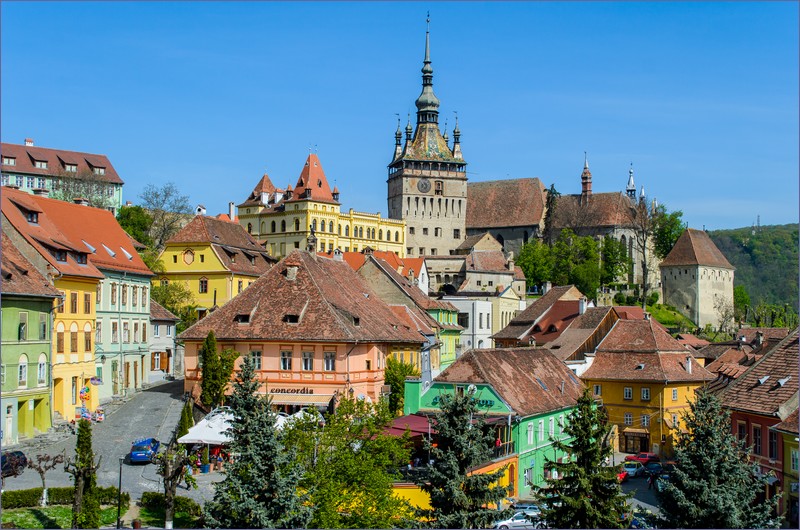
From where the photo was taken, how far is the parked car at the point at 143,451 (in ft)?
125

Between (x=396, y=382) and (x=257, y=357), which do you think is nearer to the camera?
(x=257, y=357)

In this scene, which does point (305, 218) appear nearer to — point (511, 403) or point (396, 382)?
point (396, 382)

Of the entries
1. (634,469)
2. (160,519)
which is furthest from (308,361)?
(634,469)

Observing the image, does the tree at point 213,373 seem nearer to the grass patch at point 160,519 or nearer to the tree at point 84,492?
the grass patch at point 160,519

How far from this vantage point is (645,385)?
61.0 meters

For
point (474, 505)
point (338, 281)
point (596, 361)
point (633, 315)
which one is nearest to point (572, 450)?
point (474, 505)

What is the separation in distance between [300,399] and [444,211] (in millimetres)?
101316

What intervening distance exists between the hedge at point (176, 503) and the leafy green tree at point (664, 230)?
112 m

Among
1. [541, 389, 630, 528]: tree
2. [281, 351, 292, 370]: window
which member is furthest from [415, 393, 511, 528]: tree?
[281, 351, 292, 370]: window

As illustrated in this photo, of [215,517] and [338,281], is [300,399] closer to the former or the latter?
[338,281]

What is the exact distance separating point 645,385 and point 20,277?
1392 inches

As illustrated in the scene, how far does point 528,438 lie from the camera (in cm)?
4531

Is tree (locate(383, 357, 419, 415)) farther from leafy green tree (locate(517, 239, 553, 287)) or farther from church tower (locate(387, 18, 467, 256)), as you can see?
church tower (locate(387, 18, 467, 256))

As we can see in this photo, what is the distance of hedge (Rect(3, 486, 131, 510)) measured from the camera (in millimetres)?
31797
